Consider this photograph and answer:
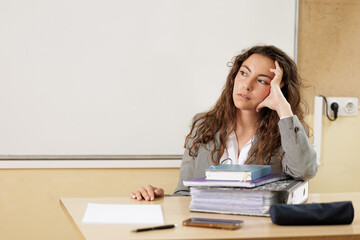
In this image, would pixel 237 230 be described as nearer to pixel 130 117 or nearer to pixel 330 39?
pixel 130 117

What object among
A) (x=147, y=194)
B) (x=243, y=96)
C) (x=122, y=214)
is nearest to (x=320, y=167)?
(x=243, y=96)

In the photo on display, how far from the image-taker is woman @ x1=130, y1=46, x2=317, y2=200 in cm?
189

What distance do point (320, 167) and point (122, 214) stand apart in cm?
155

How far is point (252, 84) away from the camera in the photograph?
1.89 m

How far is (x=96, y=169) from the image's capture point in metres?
2.29

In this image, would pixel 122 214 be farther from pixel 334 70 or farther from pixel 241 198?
pixel 334 70

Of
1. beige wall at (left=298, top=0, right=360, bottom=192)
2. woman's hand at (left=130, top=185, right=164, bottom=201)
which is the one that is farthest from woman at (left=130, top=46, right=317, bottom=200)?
beige wall at (left=298, top=0, right=360, bottom=192)

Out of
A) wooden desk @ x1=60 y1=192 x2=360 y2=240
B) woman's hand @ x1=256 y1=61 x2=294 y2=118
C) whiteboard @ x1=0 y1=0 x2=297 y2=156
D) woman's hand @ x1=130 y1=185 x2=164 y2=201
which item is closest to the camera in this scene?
wooden desk @ x1=60 y1=192 x2=360 y2=240

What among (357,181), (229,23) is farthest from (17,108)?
(357,181)

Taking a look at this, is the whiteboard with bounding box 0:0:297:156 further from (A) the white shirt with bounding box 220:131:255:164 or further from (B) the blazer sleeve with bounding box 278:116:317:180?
(B) the blazer sleeve with bounding box 278:116:317:180

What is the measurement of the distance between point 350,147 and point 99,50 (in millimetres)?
1407

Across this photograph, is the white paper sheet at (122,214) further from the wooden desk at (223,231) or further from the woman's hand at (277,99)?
the woman's hand at (277,99)

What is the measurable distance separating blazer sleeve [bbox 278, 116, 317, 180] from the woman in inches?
3.4

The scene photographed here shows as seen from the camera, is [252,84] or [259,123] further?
[259,123]
